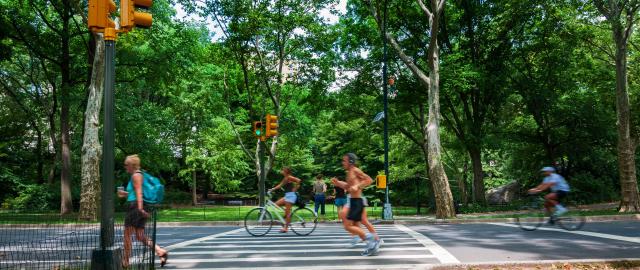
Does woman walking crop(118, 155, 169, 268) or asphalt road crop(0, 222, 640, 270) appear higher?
woman walking crop(118, 155, 169, 268)

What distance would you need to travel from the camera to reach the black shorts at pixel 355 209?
866 cm

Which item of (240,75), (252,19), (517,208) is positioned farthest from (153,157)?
(517,208)

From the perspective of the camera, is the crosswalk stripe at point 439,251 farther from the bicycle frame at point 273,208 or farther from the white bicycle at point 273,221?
the bicycle frame at point 273,208

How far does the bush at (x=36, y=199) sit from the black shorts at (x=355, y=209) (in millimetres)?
27241

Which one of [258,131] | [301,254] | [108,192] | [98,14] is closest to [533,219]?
[301,254]

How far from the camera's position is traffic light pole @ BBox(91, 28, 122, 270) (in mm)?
5840

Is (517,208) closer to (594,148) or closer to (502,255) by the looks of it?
(594,148)

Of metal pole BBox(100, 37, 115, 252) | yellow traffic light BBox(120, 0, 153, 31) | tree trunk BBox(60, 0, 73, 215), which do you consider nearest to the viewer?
metal pole BBox(100, 37, 115, 252)

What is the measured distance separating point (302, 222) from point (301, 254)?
3.71 m

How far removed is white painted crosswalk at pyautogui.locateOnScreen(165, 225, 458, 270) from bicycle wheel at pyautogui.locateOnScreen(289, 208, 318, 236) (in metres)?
0.65

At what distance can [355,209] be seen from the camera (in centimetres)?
870

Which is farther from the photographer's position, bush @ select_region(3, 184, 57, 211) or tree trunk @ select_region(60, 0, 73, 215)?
bush @ select_region(3, 184, 57, 211)

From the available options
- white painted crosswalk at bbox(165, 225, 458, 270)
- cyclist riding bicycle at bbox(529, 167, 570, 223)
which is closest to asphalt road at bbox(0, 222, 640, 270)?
white painted crosswalk at bbox(165, 225, 458, 270)

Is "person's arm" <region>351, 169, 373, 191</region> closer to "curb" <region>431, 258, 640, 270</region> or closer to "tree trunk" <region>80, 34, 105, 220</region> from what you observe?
"curb" <region>431, 258, 640, 270</region>
